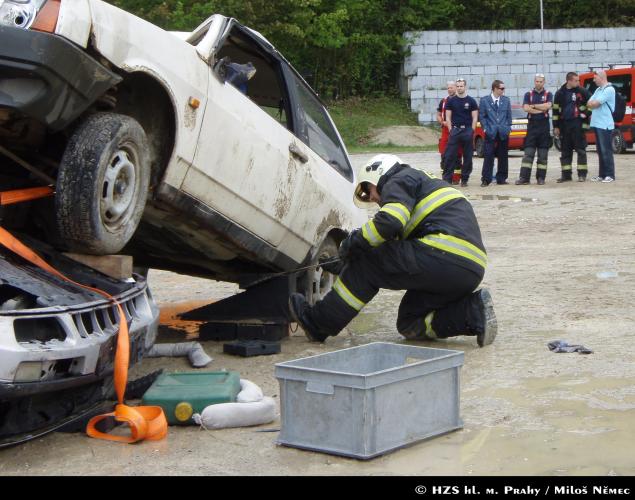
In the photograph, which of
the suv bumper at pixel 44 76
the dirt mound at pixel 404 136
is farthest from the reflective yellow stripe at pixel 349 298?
the dirt mound at pixel 404 136

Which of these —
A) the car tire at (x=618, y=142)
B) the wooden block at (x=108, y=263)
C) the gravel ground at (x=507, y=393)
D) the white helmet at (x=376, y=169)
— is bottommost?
the gravel ground at (x=507, y=393)

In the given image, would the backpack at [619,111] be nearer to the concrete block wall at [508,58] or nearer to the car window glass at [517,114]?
the car window glass at [517,114]

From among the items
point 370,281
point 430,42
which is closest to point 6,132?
point 370,281

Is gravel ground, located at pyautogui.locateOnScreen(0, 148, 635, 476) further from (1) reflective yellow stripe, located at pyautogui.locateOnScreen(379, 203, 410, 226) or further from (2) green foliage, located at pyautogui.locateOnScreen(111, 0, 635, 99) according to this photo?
(2) green foliage, located at pyautogui.locateOnScreen(111, 0, 635, 99)

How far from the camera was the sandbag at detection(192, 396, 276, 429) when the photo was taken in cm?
466

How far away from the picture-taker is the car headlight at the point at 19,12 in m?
4.47

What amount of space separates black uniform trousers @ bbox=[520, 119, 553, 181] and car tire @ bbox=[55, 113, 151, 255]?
42.2ft

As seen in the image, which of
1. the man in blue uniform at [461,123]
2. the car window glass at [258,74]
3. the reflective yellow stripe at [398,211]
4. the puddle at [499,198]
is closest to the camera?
the car window glass at [258,74]

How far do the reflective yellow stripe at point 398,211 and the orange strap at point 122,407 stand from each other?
2.04m

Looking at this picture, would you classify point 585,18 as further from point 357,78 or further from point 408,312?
point 408,312

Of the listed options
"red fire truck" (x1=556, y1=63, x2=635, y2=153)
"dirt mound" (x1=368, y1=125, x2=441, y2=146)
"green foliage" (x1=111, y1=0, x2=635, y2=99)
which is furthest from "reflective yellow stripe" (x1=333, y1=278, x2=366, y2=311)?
"green foliage" (x1=111, y1=0, x2=635, y2=99)

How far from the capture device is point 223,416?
15.3ft

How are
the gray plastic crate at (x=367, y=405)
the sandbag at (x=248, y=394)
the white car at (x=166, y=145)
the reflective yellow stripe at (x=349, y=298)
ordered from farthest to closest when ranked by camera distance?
the reflective yellow stripe at (x=349, y=298)
the sandbag at (x=248, y=394)
the white car at (x=166, y=145)
the gray plastic crate at (x=367, y=405)

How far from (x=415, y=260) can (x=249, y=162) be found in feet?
3.90
